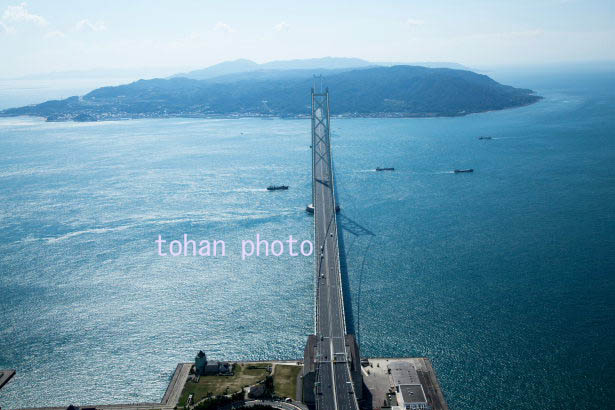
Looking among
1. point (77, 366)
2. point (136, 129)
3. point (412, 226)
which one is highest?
point (136, 129)

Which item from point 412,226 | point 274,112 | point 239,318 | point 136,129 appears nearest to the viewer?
point 239,318

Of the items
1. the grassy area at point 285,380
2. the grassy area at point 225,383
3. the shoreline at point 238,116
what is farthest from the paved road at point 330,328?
the shoreline at point 238,116

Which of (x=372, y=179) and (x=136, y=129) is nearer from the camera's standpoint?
(x=372, y=179)

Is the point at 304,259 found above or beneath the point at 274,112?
beneath

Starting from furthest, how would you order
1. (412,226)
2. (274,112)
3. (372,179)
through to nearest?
(274,112)
(372,179)
(412,226)

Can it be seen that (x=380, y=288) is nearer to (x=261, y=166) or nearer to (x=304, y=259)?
(x=304, y=259)

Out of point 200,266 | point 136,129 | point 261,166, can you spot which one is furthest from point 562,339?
point 136,129

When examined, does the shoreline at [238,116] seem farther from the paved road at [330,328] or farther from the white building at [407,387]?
the white building at [407,387]
